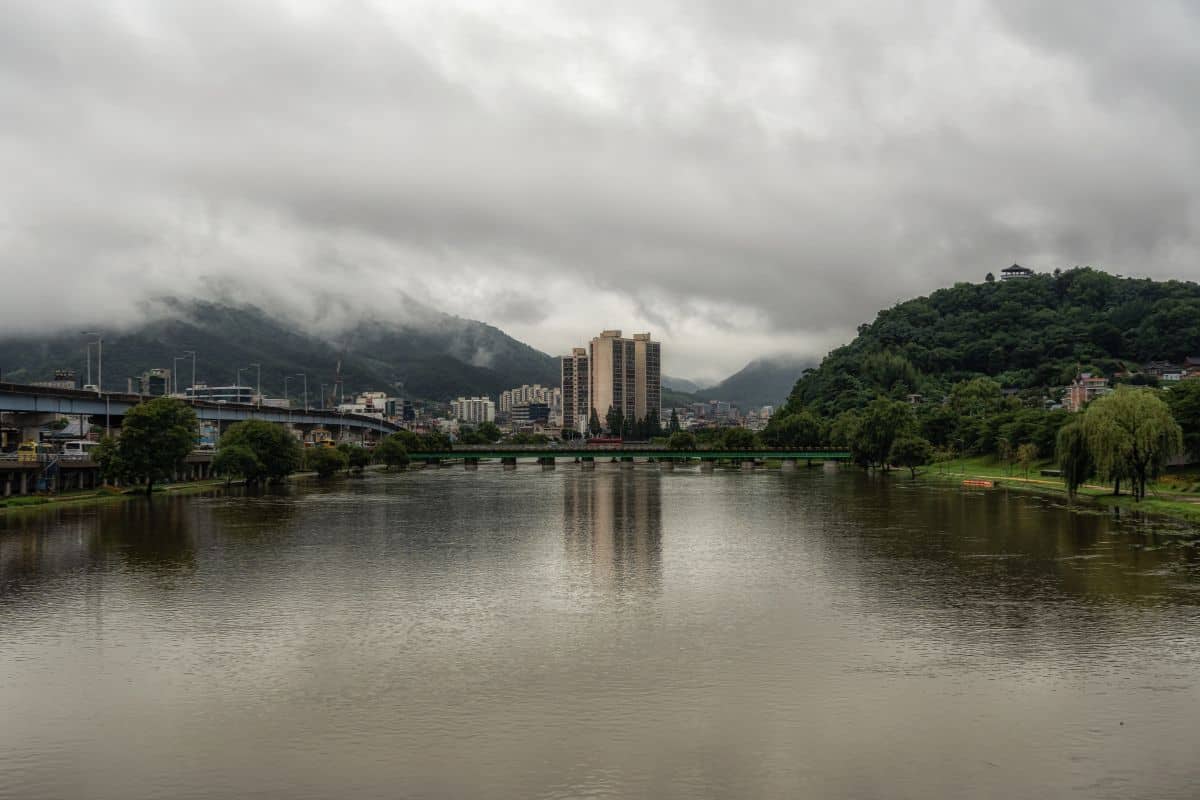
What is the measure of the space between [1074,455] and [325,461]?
116859mm

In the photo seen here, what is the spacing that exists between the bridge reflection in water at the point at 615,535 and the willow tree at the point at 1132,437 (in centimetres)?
3752

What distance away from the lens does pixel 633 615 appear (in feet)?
123

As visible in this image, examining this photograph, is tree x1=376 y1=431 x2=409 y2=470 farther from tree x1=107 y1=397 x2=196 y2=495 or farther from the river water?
the river water

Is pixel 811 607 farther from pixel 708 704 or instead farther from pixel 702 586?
pixel 708 704

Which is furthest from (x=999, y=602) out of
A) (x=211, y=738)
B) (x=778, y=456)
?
(x=778, y=456)

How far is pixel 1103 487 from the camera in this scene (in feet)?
313

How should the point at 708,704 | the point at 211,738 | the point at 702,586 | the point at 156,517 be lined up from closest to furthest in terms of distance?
the point at 211,738 → the point at 708,704 → the point at 702,586 → the point at 156,517

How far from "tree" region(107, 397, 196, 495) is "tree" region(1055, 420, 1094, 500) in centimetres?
9044

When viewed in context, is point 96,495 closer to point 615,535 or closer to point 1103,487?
point 615,535

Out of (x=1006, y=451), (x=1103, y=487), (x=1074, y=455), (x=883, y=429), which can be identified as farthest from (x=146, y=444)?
(x=1006, y=451)

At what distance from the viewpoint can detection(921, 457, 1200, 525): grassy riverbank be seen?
7568cm

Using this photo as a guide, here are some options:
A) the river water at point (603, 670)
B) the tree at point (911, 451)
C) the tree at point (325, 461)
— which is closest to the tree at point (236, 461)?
the tree at point (325, 461)

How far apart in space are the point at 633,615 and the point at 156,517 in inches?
2336

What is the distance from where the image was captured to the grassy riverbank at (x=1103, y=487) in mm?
75675
